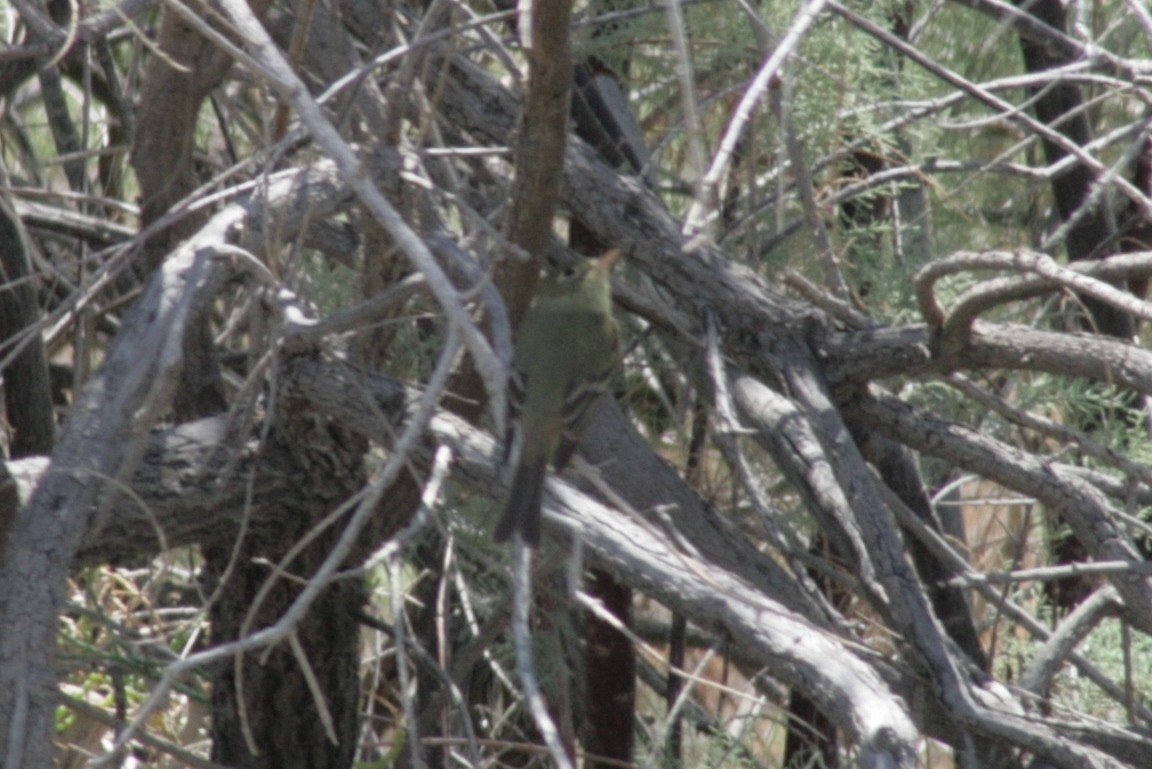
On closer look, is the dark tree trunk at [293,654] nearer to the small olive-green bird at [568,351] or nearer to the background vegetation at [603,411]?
the background vegetation at [603,411]

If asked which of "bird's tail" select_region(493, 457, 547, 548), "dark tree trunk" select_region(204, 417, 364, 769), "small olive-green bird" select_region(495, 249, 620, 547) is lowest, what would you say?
"dark tree trunk" select_region(204, 417, 364, 769)

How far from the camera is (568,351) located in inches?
113

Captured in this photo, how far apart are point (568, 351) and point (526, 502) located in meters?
0.83

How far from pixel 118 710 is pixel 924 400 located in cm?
176

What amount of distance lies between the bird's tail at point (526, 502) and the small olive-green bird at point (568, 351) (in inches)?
12.5

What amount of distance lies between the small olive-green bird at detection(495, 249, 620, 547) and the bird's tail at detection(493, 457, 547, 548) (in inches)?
12.5

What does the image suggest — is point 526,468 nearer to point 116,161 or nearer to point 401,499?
point 401,499

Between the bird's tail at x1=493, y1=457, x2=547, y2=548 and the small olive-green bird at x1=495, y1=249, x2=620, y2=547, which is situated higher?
the small olive-green bird at x1=495, y1=249, x2=620, y2=547

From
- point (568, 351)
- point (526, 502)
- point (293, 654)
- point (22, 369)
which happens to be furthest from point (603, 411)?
point (22, 369)

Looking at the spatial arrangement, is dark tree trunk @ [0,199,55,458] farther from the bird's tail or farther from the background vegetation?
the bird's tail

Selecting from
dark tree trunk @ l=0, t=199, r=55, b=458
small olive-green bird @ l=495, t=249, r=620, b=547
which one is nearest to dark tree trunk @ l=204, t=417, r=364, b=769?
small olive-green bird @ l=495, t=249, r=620, b=547

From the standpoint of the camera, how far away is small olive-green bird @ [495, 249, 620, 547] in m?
2.64

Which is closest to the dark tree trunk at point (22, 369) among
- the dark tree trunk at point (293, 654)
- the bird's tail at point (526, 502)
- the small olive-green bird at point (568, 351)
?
the dark tree trunk at point (293, 654)

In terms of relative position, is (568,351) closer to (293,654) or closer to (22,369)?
(293,654)
